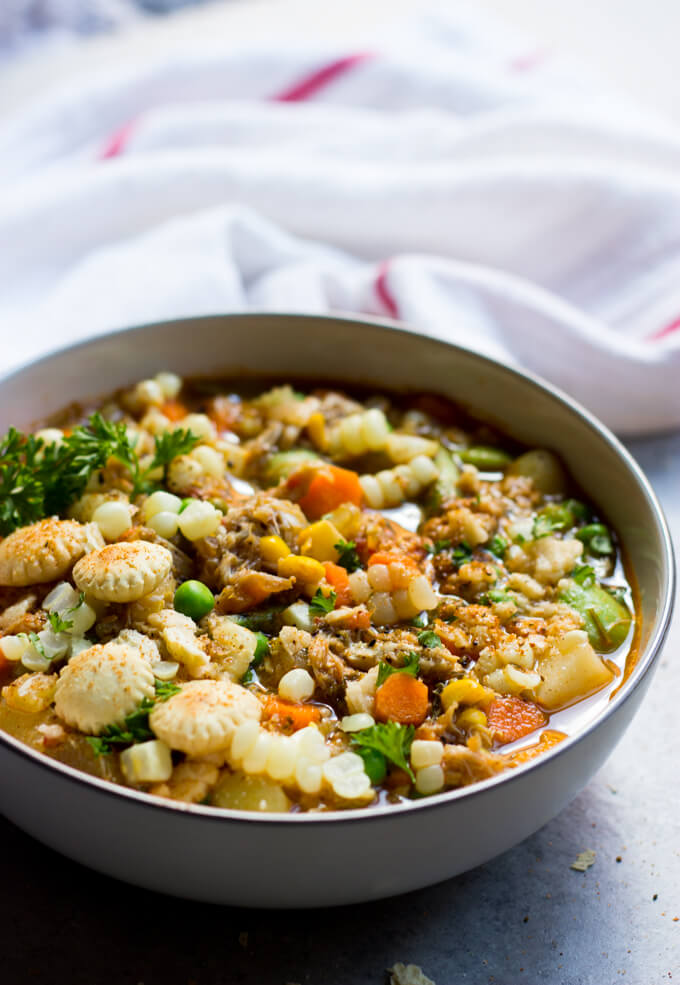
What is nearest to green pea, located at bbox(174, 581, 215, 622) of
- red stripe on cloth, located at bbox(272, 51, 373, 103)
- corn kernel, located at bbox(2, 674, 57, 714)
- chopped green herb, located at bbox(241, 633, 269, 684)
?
chopped green herb, located at bbox(241, 633, 269, 684)

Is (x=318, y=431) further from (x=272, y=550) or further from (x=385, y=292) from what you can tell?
(x=385, y=292)

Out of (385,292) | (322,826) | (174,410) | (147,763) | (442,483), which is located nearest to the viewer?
(322,826)

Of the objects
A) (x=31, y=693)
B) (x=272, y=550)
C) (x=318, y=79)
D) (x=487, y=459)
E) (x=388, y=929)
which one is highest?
(x=318, y=79)

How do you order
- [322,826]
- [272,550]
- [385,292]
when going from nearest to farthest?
[322,826]
[272,550]
[385,292]

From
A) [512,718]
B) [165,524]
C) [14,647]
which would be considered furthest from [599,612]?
[14,647]

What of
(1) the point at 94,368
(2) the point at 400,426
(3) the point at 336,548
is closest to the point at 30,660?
(3) the point at 336,548

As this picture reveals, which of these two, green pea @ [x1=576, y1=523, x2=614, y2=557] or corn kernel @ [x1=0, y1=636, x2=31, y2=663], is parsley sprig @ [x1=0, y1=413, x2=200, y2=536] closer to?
corn kernel @ [x1=0, y1=636, x2=31, y2=663]

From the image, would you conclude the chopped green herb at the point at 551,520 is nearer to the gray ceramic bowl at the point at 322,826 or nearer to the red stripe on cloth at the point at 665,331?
the gray ceramic bowl at the point at 322,826

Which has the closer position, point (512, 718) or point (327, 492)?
point (512, 718)
